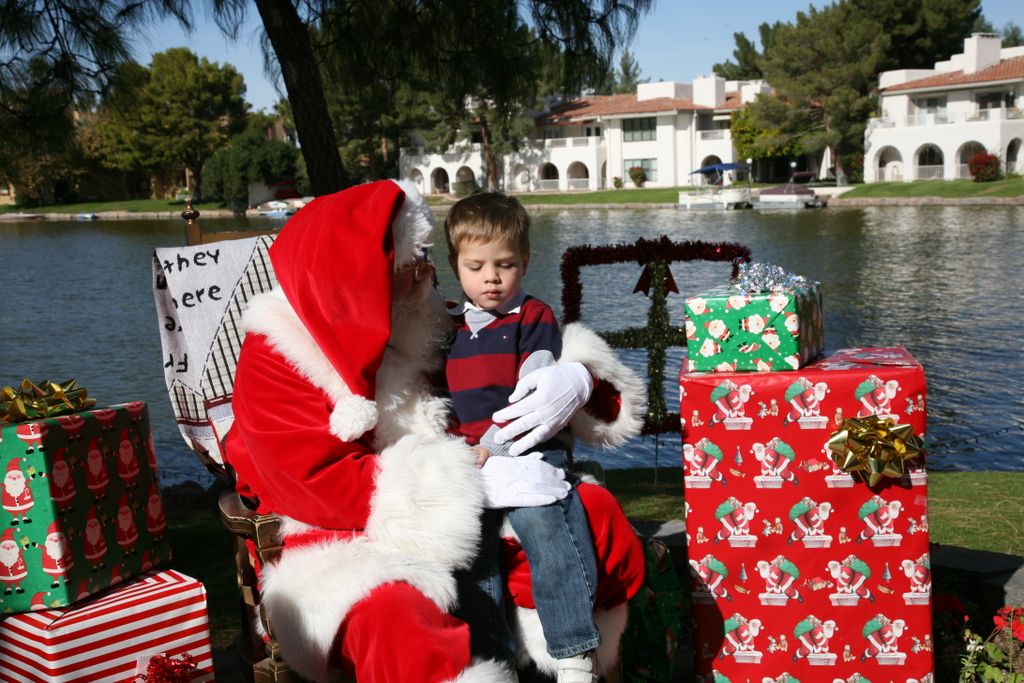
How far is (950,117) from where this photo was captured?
38.7 m

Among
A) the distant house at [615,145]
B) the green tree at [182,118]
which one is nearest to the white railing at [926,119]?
the distant house at [615,145]

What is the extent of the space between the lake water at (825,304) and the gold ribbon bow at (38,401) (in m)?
4.29

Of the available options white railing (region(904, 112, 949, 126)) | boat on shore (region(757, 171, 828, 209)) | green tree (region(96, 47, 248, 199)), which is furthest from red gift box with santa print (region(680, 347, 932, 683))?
green tree (region(96, 47, 248, 199))

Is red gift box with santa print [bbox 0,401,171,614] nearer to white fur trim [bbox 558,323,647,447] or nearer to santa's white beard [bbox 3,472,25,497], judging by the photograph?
santa's white beard [bbox 3,472,25,497]

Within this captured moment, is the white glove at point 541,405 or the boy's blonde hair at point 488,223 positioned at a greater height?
the boy's blonde hair at point 488,223

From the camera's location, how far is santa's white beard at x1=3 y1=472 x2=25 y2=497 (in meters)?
2.62

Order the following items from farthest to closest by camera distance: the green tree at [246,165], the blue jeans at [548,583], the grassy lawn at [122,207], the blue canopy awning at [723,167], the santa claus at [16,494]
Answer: the grassy lawn at [122,207] → the green tree at [246,165] → the blue canopy awning at [723,167] → the santa claus at [16,494] → the blue jeans at [548,583]

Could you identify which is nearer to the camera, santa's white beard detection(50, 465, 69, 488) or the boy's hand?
the boy's hand

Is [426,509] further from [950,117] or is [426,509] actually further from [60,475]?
[950,117]

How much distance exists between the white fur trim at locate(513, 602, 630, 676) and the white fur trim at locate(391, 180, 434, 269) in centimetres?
94

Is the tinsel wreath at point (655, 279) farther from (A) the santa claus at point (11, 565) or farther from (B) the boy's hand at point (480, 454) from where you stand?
(A) the santa claus at point (11, 565)

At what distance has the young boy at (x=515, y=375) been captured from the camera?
240 centimetres

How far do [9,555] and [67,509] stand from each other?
0.18 m

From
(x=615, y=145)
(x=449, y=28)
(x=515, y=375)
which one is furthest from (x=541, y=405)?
(x=615, y=145)
